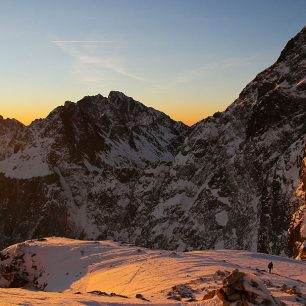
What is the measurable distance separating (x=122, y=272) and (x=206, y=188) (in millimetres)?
101828

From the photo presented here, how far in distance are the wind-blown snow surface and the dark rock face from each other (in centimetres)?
3364

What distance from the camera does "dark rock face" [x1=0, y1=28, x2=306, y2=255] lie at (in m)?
116

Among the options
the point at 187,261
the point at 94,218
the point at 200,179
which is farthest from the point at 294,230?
the point at 94,218

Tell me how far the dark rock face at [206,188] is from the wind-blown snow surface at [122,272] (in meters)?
33.6

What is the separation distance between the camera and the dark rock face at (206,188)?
116m

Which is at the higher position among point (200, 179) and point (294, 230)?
point (200, 179)

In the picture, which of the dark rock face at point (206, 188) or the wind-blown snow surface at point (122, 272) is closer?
the wind-blown snow surface at point (122, 272)

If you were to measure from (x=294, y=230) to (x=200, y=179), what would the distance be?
74.2 meters

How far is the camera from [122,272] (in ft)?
136

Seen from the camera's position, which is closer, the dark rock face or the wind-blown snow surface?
the wind-blown snow surface

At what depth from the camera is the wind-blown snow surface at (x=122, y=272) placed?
24.7 metres

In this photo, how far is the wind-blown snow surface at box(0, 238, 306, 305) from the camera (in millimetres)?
24719

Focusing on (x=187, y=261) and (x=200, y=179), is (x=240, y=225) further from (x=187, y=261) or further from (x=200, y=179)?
(x=187, y=261)

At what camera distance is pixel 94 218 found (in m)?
184
